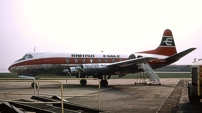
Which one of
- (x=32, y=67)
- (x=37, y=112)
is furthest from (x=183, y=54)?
(x=37, y=112)

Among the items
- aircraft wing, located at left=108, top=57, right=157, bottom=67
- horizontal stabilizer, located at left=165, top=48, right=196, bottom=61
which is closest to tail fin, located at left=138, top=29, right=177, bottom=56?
horizontal stabilizer, located at left=165, top=48, right=196, bottom=61

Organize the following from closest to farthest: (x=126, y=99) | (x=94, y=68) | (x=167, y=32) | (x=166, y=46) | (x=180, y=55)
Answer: (x=126, y=99) → (x=94, y=68) → (x=180, y=55) → (x=166, y=46) → (x=167, y=32)

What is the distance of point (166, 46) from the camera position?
3225cm

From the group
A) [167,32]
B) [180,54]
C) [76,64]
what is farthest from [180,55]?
[76,64]

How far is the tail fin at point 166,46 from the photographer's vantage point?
31922mm

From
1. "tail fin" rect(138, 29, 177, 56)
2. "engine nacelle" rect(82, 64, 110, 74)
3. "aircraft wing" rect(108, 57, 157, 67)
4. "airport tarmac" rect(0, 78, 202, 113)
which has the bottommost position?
"airport tarmac" rect(0, 78, 202, 113)

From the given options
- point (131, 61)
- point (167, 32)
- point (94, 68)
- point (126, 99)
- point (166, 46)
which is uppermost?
point (167, 32)

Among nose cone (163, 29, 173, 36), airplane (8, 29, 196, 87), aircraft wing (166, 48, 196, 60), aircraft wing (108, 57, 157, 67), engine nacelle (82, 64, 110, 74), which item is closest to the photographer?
aircraft wing (108, 57, 157, 67)

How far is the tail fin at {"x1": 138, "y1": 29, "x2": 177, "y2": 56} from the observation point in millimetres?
31922

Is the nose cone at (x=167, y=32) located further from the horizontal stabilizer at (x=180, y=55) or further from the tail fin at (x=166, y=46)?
the horizontal stabilizer at (x=180, y=55)

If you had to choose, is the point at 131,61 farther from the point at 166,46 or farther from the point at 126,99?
the point at 166,46

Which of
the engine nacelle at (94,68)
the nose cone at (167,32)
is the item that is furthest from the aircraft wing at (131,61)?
the nose cone at (167,32)

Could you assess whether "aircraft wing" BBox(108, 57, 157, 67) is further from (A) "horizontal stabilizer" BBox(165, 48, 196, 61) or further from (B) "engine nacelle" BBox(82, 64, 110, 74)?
(A) "horizontal stabilizer" BBox(165, 48, 196, 61)

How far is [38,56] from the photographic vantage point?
83.1 ft
